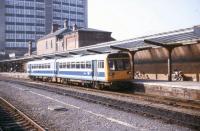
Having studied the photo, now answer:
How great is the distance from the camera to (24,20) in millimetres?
119812

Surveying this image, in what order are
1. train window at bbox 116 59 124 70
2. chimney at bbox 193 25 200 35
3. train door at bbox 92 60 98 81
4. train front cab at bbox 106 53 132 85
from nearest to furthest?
chimney at bbox 193 25 200 35 → train front cab at bbox 106 53 132 85 → train window at bbox 116 59 124 70 → train door at bbox 92 60 98 81

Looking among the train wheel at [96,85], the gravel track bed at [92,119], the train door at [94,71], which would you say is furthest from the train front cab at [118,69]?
the gravel track bed at [92,119]

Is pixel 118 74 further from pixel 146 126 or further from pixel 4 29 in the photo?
pixel 4 29

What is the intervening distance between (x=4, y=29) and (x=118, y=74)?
101909 millimetres

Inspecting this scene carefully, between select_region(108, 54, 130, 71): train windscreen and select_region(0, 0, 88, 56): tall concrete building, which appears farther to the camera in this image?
select_region(0, 0, 88, 56): tall concrete building

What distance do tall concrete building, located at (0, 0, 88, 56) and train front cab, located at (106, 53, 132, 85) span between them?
312 ft

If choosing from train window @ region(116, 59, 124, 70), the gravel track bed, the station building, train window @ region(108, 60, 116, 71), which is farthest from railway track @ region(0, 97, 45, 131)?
the station building

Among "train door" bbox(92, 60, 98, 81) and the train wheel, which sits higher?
"train door" bbox(92, 60, 98, 81)

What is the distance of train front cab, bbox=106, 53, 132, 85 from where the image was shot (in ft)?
71.6

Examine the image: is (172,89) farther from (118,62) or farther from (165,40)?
(165,40)

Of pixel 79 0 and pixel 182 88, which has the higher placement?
pixel 79 0

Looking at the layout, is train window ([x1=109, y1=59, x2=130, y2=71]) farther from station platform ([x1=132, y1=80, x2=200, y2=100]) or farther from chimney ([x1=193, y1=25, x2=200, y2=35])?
chimney ([x1=193, y1=25, x2=200, y2=35])

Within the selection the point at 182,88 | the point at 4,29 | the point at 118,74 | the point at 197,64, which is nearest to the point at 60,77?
the point at 118,74

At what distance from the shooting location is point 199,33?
59.0 feet
